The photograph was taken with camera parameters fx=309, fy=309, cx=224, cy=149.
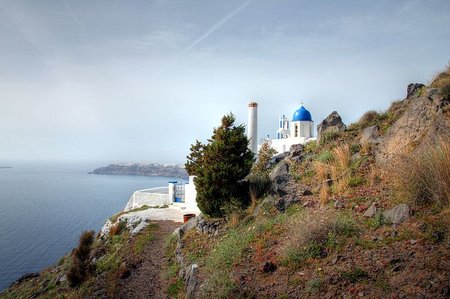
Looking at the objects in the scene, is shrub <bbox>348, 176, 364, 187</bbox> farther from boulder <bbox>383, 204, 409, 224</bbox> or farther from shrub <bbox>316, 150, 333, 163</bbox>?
boulder <bbox>383, 204, 409, 224</bbox>

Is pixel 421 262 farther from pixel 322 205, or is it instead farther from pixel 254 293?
pixel 322 205

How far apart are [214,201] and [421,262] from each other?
27.5 ft

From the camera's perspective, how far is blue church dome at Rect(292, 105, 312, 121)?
33.3 metres

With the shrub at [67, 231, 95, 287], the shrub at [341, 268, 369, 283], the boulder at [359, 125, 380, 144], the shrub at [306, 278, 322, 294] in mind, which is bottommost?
the shrub at [67, 231, 95, 287]

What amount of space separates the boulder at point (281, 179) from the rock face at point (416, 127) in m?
3.50

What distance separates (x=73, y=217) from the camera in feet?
185

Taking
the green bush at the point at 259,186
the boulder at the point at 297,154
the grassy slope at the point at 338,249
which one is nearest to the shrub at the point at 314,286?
the grassy slope at the point at 338,249

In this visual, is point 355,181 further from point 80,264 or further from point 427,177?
point 80,264

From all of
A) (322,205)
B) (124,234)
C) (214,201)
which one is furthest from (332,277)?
(124,234)

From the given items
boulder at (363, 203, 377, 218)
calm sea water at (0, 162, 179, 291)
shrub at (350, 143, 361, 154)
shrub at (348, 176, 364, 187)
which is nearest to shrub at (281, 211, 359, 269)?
boulder at (363, 203, 377, 218)

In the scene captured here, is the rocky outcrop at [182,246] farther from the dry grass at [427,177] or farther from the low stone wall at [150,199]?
the low stone wall at [150,199]

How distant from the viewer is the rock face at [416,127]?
9.26 meters

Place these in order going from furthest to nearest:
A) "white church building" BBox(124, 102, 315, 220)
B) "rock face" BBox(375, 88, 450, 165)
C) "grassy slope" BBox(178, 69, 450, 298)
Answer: "white church building" BBox(124, 102, 315, 220), "rock face" BBox(375, 88, 450, 165), "grassy slope" BBox(178, 69, 450, 298)

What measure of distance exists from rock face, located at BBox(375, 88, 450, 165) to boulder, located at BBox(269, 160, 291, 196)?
11.5ft
